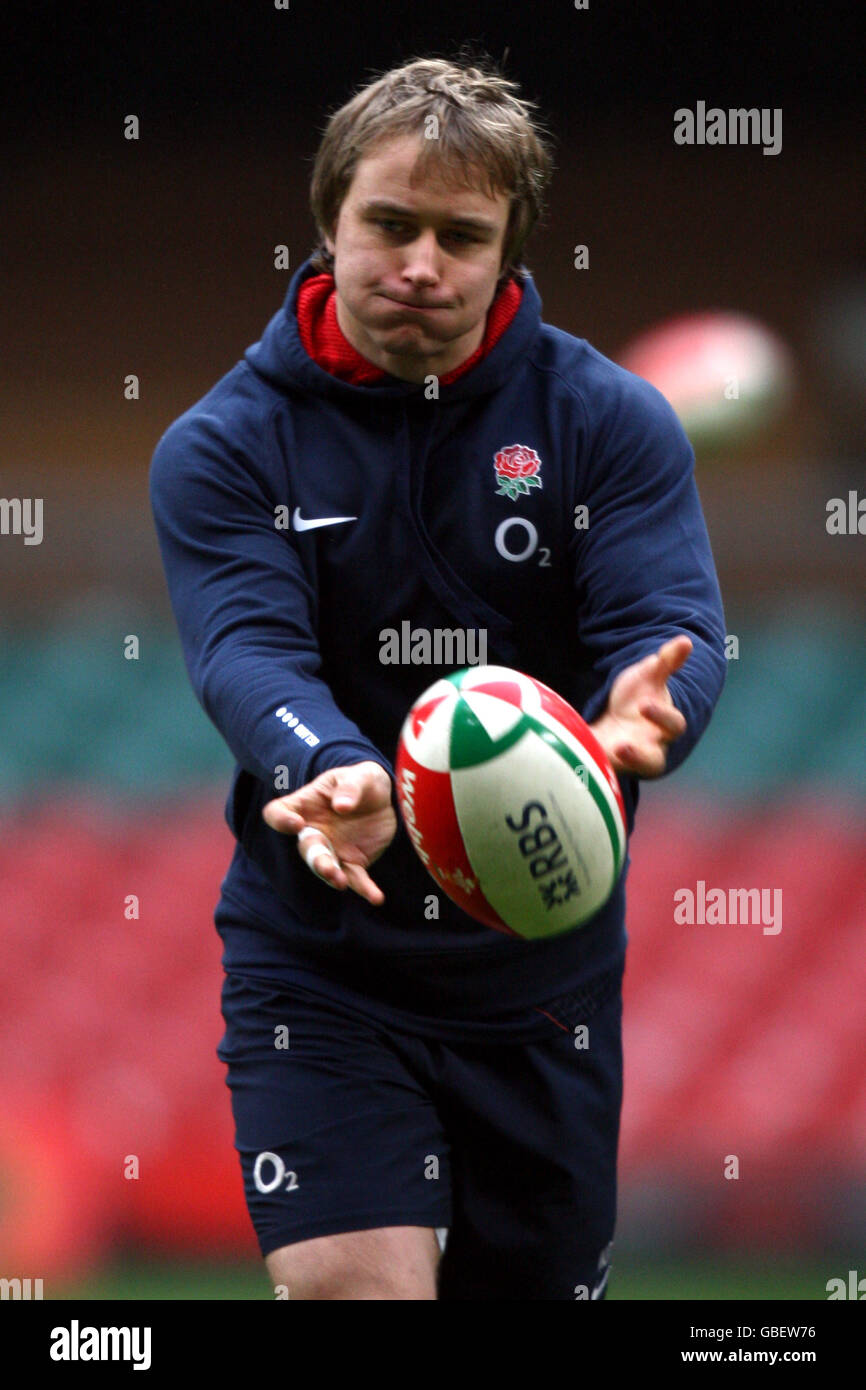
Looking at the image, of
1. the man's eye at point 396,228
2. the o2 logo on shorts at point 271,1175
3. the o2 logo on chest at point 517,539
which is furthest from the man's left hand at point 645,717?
the o2 logo on shorts at point 271,1175

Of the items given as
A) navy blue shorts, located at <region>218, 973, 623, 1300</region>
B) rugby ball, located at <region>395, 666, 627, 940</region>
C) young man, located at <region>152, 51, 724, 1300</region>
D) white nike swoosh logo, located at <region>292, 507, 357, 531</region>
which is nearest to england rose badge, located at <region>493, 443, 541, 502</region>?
young man, located at <region>152, 51, 724, 1300</region>

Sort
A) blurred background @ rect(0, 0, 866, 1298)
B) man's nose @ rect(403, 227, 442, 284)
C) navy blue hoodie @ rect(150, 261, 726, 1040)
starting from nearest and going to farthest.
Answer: man's nose @ rect(403, 227, 442, 284) < navy blue hoodie @ rect(150, 261, 726, 1040) < blurred background @ rect(0, 0, 866, 1298)

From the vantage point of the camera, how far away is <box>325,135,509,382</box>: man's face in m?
2.96

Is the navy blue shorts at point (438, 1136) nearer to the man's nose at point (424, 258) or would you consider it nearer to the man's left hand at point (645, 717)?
the man's left hand at point (645, 717)

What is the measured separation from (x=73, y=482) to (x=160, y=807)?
89.5 inches

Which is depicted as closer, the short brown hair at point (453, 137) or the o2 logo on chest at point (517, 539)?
the short brown hair at point (453, 137)

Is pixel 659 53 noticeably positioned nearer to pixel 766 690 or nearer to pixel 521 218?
pixel 766 690

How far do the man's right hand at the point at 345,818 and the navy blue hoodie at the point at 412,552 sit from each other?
419mm

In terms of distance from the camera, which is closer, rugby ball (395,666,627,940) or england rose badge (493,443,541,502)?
rugby ball (395,666,627,940)

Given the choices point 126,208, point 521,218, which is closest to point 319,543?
point 521,218

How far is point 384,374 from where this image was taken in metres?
3.16

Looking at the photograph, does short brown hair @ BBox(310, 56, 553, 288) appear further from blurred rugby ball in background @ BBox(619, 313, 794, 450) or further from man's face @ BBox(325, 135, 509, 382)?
blurred rugby ball in background @ BBox(619, 313, 794, 450)

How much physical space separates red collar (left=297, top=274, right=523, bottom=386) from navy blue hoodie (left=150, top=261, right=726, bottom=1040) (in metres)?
0.02

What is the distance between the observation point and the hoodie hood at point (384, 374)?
10.3 ft
